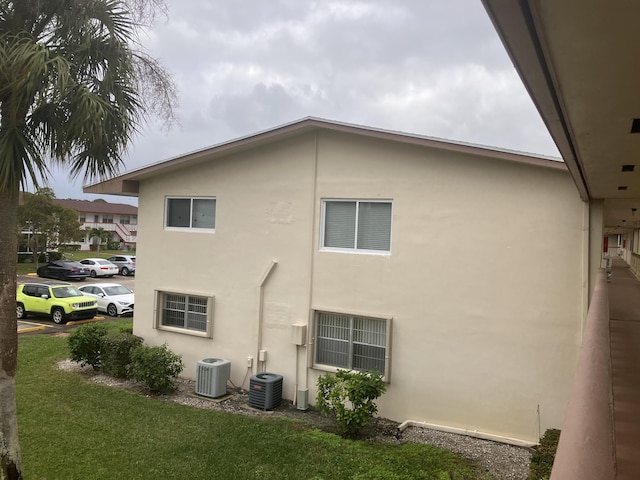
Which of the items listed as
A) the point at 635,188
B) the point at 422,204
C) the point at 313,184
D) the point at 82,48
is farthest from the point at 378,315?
the point at 82,48

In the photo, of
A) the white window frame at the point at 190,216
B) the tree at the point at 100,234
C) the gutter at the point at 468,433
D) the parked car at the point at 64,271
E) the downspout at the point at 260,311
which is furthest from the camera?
the tree at the point at 100,234

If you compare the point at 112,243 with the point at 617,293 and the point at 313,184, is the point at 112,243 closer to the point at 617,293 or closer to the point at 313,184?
the point at 313,184

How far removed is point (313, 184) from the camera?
36.0ft

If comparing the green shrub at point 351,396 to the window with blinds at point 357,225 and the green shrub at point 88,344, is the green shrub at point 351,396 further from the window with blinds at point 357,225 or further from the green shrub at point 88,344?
the green shrub at point 88,344

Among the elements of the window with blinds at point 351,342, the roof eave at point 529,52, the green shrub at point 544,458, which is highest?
the roof eave at point 529,52

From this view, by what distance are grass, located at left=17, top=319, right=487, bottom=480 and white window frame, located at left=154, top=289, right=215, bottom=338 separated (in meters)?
2.31

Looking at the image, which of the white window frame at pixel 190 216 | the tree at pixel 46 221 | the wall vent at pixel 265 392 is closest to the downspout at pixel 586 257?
the wall vent at pixel 265 392

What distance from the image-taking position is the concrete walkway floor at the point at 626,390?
150cm

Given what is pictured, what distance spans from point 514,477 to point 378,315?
3909mm

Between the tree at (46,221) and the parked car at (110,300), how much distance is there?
60.3 feet

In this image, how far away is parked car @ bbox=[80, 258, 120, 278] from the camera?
34844mm

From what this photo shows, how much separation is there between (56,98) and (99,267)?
105 feet

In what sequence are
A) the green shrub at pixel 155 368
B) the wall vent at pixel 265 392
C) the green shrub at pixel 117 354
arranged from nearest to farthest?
the wall vent at pixel 265 392 → the green shrub at pixel 155 368 → the green shrub at pixel 117 354

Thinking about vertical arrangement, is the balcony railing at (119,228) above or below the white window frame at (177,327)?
above
